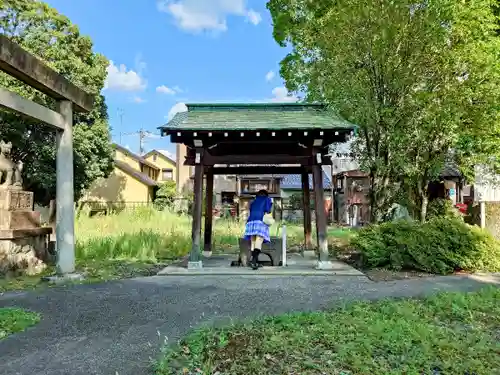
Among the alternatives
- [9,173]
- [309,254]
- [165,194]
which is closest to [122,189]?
[165,194]

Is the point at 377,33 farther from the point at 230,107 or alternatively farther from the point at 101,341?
the point at 101,341

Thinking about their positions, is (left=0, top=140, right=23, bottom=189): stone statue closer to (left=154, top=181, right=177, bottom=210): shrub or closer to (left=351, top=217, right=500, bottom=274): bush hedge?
(left=351, top=217, right=500, bottom=274): bush hedge

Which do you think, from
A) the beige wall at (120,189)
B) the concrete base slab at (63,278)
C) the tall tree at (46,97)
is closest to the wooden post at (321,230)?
the concrete base slab at (63,278)

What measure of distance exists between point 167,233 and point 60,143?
21.7ft

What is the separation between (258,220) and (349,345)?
5.35 meters

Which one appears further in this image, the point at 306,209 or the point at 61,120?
the point at 306,209

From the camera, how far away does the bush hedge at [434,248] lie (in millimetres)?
8391

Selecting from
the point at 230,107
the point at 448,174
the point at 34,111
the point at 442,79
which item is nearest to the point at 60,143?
the point at 34,111

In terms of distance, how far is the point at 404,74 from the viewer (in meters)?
10.1

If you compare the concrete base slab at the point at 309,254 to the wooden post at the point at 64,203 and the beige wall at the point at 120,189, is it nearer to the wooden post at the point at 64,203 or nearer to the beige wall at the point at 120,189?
the wooden post at the point at 64,203

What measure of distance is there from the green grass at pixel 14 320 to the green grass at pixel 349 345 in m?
2.02

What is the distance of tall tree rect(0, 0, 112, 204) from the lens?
16.5m

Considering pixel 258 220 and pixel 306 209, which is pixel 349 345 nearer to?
pixel 258 220

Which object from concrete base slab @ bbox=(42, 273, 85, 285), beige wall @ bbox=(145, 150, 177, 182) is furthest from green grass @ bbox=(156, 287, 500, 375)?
beige wall @ bbox=(145, 150, 177, 182)
